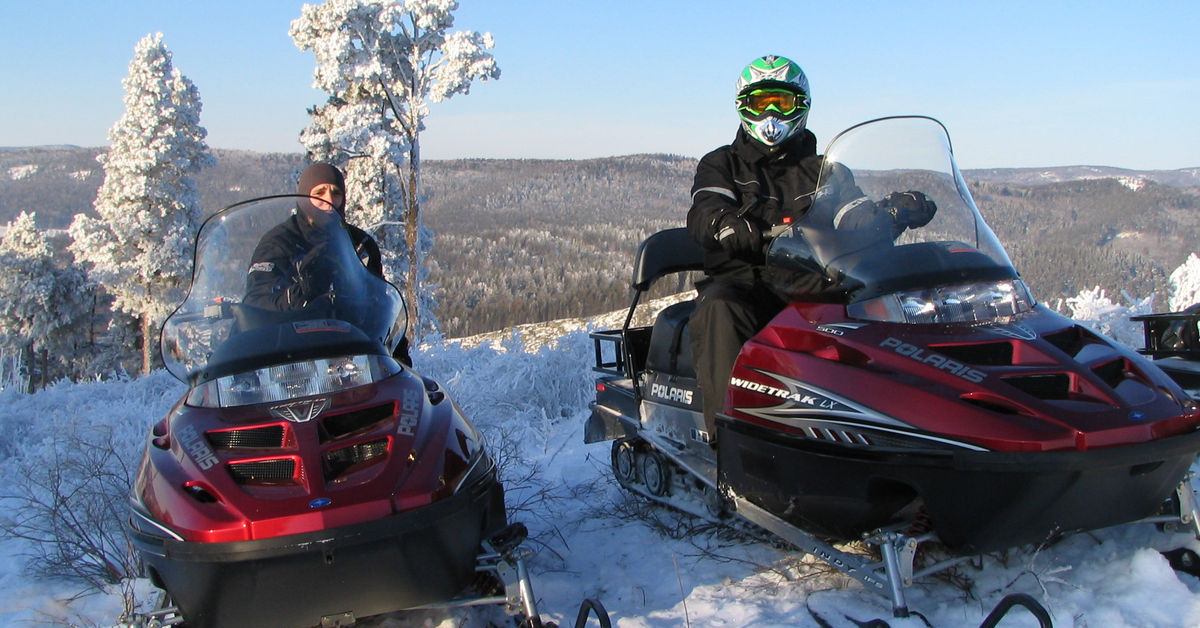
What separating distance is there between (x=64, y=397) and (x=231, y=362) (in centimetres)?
1081

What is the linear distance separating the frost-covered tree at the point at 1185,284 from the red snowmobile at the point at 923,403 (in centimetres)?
680

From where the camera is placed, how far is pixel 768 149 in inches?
142

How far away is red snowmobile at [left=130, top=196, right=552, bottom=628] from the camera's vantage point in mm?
2199

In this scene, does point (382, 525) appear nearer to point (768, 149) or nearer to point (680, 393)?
point (680, 393)

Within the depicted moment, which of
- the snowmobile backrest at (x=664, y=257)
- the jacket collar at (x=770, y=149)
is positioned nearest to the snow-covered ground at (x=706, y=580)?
the snowmobile backrest at (x=664, y=257)

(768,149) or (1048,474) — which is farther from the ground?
(768,149)

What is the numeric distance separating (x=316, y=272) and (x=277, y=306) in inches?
7.9

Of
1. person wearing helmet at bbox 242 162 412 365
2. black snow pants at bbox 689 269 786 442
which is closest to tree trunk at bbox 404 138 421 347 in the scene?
person wearing helmet at bbox 242 162 412 365

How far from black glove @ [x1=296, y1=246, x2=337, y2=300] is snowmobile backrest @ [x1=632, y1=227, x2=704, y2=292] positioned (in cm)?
144

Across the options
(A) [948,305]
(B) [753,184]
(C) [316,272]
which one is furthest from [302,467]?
(B) [753,184]

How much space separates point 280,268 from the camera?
3076 millimetres

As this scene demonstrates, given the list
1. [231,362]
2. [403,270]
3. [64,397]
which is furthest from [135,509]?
[403,270]

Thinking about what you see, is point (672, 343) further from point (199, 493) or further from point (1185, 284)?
point (1185, 284)

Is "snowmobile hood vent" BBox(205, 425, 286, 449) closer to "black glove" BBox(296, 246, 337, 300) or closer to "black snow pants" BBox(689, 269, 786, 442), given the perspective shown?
"black glove" BBox(296, 246, 337, 300)
